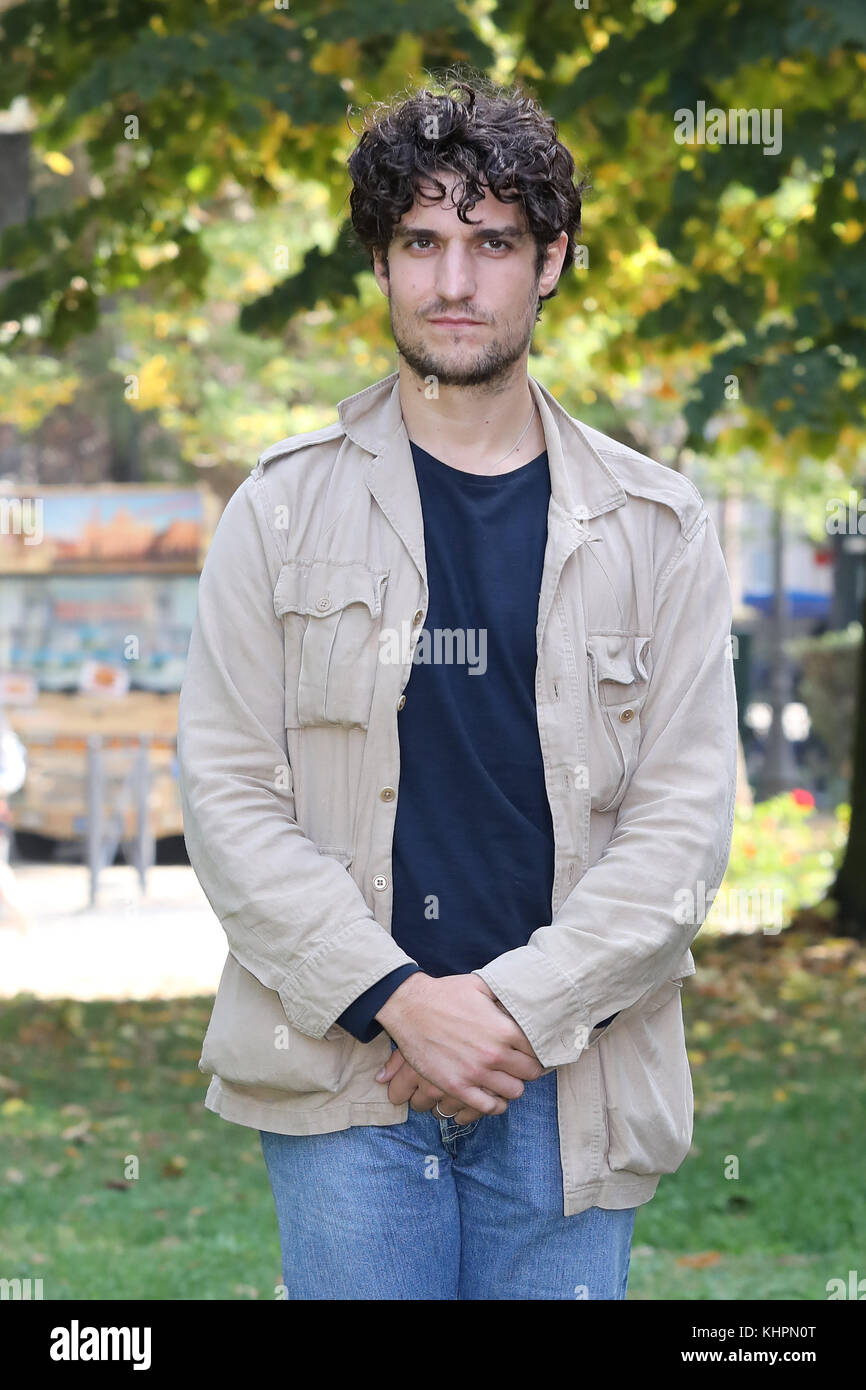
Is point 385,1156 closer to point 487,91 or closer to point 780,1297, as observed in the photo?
point 487,91

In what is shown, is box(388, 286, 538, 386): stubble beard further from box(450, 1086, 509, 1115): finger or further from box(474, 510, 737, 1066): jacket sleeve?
box(450, 1086, 509, 1115): finger

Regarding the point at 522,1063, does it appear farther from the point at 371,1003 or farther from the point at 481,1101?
the point at 371,1003

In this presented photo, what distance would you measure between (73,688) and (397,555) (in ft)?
44.0

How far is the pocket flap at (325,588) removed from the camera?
2.59 meters

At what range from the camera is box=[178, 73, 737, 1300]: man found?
2496mm

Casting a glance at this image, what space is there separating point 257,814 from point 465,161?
41.0 inches

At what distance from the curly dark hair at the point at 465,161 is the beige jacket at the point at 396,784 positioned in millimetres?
347

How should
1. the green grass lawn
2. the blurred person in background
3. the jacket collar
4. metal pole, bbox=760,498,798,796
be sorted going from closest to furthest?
the jacket collar < the green grass lawn < the blurred person in background < metal pole, bbox=760,498,798,796

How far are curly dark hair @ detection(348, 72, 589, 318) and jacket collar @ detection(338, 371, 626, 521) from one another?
229mm

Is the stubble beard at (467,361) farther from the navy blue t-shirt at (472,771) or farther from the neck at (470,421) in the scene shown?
the navy blue t-shirt at (472,771)

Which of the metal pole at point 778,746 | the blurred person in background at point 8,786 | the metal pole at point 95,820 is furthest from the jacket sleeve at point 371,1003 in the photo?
the metal pole at point 778,746

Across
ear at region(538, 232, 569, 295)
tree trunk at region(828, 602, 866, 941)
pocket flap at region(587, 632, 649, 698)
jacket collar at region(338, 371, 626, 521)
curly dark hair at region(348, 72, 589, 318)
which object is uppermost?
curly dark hair at region(348, 72, 589, 318)

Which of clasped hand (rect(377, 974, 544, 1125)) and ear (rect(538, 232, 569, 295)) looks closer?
clasped hand (rect(377, 974, 544, 1125))

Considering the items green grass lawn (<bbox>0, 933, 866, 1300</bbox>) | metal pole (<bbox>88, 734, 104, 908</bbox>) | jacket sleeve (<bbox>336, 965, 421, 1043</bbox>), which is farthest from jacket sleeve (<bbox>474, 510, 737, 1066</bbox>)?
metal pole (<bbox>88, 734, 104, 908</bbox>)
